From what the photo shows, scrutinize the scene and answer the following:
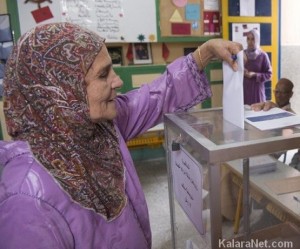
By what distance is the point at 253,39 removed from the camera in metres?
3.32

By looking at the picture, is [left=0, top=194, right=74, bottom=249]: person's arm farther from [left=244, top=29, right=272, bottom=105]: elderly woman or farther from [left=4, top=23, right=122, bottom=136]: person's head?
[left=244, top=29, right=272, bottom=105]: elderly woman

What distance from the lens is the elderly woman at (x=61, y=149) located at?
2.18 feet

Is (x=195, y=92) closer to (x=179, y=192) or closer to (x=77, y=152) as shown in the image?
(x=179, y=192)

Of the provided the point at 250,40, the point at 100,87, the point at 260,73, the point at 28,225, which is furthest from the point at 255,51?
the point at 28,225

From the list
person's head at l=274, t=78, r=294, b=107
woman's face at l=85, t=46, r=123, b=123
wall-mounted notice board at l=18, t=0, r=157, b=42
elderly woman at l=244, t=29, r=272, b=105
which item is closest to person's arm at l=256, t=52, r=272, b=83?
elderly woman at l=244, t=29, r=272, b=105

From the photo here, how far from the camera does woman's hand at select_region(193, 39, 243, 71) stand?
2.62 feet

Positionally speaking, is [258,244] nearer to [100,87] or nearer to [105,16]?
[100,87]

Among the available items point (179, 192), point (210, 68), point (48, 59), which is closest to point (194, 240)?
point (179, 192)

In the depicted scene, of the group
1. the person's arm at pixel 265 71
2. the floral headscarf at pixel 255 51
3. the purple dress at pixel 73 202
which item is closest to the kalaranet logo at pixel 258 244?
the purple dress at pixel 73 202

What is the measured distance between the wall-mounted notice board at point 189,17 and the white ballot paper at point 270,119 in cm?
248

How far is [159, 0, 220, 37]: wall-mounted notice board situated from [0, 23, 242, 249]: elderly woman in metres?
2.44

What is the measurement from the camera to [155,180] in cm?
294

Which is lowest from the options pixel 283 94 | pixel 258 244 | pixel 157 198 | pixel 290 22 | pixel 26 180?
pixel 157 198

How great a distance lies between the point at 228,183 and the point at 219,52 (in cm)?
37
